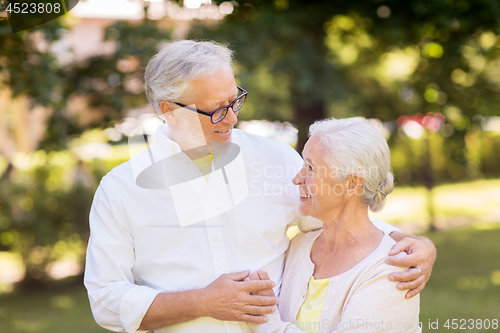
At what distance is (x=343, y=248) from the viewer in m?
2.19

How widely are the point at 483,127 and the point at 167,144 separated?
5.38 m

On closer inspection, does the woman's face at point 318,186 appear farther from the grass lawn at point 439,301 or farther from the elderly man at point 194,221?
the grass lawn at point 439,301

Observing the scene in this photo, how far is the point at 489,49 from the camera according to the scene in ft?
17.7

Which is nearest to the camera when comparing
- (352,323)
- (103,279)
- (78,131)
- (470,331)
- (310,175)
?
(352,323)

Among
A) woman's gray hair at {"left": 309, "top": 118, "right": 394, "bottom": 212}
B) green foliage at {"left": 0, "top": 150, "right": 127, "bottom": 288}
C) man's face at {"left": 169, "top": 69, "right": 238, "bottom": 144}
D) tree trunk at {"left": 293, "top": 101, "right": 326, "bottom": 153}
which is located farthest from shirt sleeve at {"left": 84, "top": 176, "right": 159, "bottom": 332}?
green foliage at {"left": 0, "top": 150, "right": 127, "bottom": 288}

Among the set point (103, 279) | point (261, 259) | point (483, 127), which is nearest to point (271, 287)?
→ point (261, 259)

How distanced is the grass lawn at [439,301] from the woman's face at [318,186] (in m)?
3.91

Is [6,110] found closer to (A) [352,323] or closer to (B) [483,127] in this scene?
(B) [483,127]

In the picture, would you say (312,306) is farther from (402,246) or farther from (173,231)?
(173,231)

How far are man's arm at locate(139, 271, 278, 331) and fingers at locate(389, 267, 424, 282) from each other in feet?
1.73

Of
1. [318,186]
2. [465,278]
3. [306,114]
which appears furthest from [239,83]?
[465,278]

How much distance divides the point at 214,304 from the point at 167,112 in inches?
37.5

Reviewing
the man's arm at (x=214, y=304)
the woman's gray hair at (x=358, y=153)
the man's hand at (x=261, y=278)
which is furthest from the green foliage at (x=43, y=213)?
the woman's gray hair at (x=358, y=153)

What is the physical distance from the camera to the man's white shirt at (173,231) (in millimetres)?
2055
